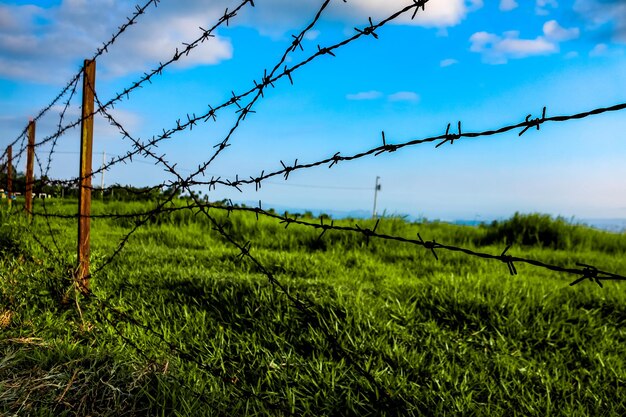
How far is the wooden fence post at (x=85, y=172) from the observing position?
398 cm

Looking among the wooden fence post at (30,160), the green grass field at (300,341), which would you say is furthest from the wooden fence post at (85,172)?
the wooden fence post at (30,160)

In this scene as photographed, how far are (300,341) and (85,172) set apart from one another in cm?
204

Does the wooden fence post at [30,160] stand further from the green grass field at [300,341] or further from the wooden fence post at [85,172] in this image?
the wooden fence post at [85,172]

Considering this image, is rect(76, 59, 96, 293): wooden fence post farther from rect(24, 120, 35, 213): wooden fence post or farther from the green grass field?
rect(24, 120, 35, 213): wooden fence post

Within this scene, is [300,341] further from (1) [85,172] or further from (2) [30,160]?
(2) [30,160]

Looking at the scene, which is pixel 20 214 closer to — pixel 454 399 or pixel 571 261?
pixel 454 399

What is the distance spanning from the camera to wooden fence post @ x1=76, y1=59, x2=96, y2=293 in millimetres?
3984

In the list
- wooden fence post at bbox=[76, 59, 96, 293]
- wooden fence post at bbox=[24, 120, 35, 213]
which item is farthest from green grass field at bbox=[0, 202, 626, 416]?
wooden fence post at bbox=[24, 120, 35, 213]

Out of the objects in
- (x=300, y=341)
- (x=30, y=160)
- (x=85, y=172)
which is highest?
(x=30, y=160)

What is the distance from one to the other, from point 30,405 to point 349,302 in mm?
2103

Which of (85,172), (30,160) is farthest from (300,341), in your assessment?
(30,160)

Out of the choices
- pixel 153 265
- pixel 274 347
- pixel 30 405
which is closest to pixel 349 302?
pixel 274 347

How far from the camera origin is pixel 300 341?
3412mm

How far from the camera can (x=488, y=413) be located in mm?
2719
